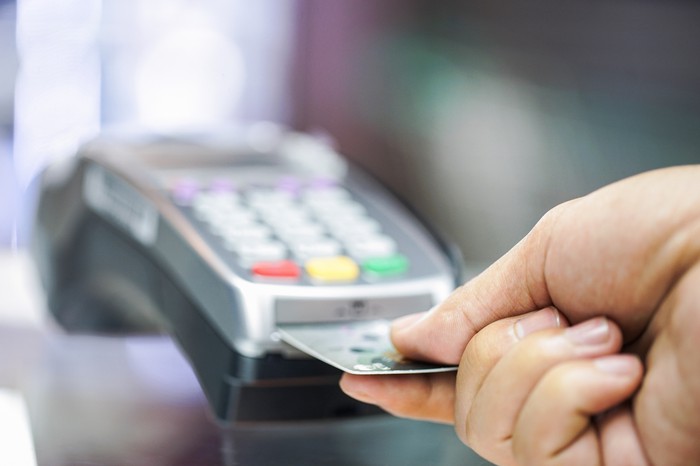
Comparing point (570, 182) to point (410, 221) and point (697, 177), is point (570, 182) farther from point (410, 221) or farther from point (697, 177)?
point (697, 177)

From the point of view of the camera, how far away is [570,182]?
2.24 feet

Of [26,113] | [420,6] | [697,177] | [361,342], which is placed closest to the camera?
[697,177]

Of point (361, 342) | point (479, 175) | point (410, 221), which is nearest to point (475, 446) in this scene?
point (361, 342)

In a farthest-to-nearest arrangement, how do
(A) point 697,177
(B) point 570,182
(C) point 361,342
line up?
(B) point 570,182
(C) point 361,342
(A) point 697,177

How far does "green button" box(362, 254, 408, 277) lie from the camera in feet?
1.41

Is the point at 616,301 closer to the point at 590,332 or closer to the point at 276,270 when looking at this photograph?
the point at 590,332

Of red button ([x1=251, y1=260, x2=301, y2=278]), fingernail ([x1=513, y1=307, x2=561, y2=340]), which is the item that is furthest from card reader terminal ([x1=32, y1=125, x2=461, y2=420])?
fingernail ([x1=513, y1=307, x2=561, y2=340])

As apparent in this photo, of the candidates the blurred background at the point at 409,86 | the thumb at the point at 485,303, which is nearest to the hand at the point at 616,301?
the thumb at the point at 485,303

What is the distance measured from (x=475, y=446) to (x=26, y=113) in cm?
92

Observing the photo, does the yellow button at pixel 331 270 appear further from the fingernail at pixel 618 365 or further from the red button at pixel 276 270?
the fingernail at pixel 618 365

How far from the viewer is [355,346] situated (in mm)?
367

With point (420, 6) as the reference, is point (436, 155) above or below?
below

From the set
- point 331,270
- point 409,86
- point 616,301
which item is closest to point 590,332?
point 616,301

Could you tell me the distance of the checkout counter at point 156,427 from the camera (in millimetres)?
375
